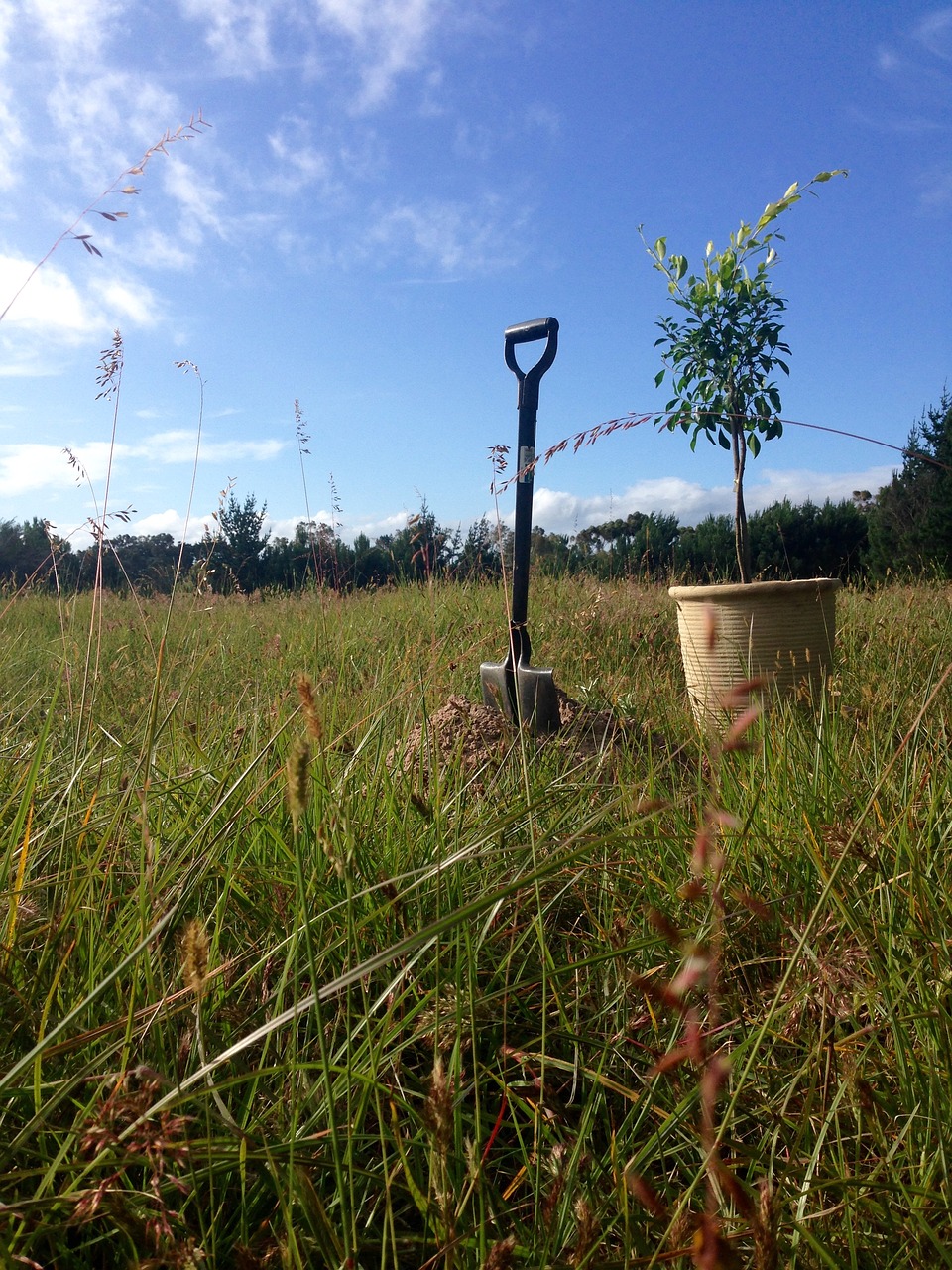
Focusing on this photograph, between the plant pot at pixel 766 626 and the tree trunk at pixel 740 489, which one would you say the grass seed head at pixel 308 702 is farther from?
the tree trunk at pixel 740 489

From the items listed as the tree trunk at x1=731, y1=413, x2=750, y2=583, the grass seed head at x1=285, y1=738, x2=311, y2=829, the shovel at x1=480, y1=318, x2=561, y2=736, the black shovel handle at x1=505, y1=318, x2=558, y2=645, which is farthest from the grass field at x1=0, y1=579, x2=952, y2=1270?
the tree trunk at x1=731, y1=413, x2=750, y2=583

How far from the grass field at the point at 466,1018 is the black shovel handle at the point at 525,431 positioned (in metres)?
1.05

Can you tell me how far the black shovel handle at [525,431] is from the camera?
294 cm

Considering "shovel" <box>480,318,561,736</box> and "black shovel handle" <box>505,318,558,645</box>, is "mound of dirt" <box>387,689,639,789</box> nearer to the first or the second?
"shovel" <box>480,318,561,736</box>

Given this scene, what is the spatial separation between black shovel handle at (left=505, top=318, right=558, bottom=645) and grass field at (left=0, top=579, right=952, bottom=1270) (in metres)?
1.05

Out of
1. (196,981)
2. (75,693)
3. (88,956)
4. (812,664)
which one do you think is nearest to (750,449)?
(812,664)

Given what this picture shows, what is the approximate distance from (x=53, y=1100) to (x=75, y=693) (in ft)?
9.26

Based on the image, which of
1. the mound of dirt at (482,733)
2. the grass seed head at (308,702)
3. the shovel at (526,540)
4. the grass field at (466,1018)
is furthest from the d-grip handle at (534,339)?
the grass seed head at (308,702)

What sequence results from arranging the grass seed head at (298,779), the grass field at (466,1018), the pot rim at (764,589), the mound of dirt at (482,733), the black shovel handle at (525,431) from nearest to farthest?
the grass seed head at (298,779) < the grass field at (466,1018) < the mound of dirt at (482,733) < the black shovel handle at (525,431) < the pot rim at (764,589)

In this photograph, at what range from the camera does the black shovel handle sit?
2.94 m

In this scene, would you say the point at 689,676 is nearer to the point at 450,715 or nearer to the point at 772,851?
the point at 450,715

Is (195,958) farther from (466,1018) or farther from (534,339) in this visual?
(534,339)

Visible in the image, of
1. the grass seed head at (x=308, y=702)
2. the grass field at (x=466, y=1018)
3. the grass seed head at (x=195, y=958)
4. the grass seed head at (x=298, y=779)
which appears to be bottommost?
the grass field at (x=466, y=1018)

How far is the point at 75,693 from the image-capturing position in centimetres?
329
